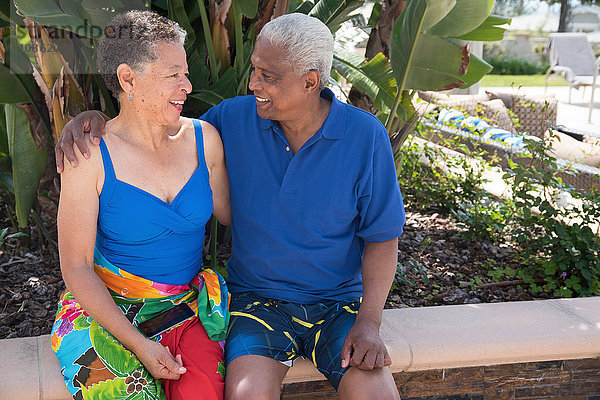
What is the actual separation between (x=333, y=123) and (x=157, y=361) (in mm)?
970

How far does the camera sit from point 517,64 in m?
22.9

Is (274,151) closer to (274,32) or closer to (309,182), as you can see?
(309,182)

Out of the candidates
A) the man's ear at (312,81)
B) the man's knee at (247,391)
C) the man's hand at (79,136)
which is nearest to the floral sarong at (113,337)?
the man's knee at (247,391)

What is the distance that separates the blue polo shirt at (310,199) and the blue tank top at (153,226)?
17 centimetres

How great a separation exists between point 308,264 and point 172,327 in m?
0.51

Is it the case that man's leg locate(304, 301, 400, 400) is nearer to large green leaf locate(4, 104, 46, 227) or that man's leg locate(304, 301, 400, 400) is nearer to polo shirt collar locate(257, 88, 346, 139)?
polo shirt collar locate(257, 88, 346, 139)

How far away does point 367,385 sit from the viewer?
6.31 ft

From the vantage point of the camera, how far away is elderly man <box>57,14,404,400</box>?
2.12 meters

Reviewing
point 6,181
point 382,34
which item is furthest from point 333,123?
point 6,181

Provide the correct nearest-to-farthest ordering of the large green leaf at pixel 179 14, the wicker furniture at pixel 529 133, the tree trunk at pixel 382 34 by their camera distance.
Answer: the large green leaf at pixel 179 14 < the tree trunk at pixel 382 34 < the wicker furniture at pixel 529 133

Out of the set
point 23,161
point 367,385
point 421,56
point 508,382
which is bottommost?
point 508,382

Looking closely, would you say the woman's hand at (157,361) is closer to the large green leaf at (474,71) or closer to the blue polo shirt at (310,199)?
the blue polo shirt at (310,199)

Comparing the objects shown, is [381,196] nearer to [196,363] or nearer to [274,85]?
[274,85]

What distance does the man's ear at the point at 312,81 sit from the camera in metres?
2.16
